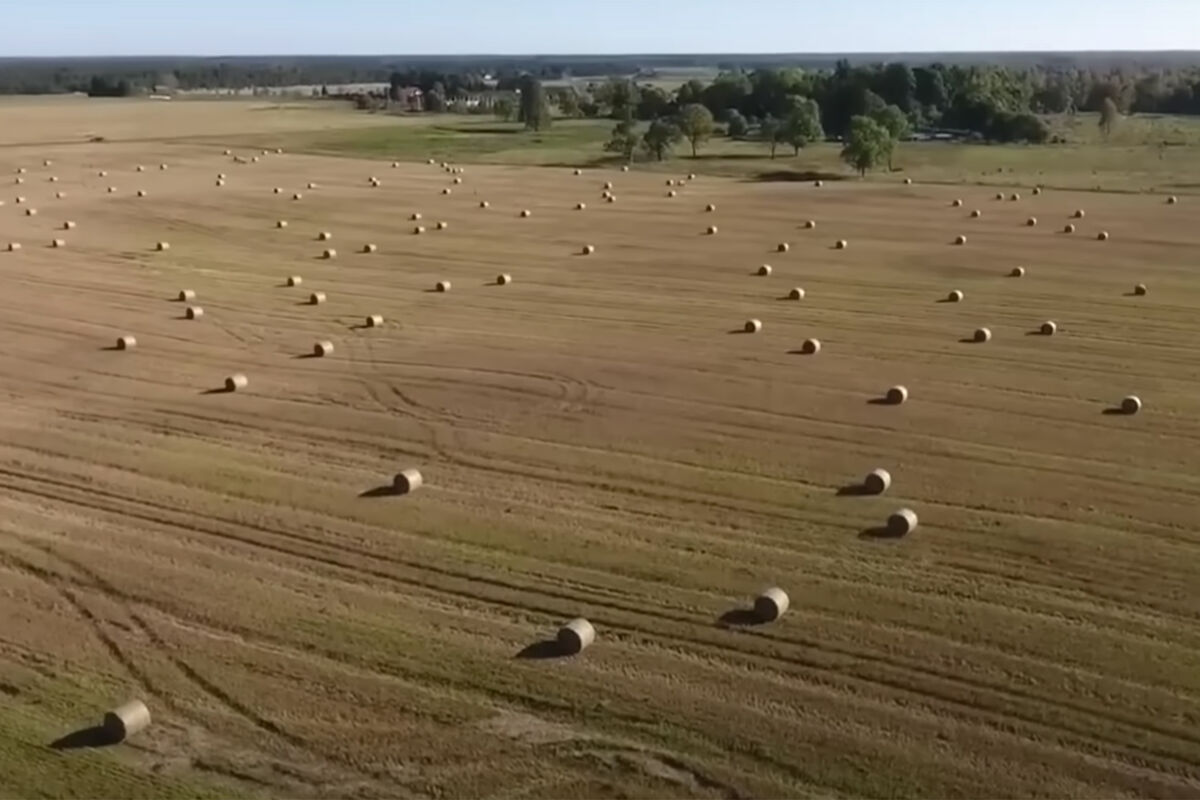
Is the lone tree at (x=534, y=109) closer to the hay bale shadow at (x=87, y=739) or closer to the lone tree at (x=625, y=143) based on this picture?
the lone tree at (x=625, y=143)

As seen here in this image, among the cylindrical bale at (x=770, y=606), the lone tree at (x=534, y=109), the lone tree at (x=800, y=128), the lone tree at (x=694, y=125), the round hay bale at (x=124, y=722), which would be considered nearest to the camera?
the round hay bale at (x=124, y=722)

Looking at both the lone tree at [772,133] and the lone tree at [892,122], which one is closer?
the lone tree at [892,122]

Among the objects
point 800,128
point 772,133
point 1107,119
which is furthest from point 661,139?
point 1107,119

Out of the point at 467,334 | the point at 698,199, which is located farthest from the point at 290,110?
the point at 467,334

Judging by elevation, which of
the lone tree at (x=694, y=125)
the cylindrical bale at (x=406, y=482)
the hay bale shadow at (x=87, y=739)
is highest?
the lone tree at (x=694, y=125)

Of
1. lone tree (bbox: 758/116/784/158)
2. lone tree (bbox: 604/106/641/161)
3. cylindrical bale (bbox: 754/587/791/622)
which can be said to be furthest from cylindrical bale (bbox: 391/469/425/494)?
lone tree (bbox: 758/116/784/158)

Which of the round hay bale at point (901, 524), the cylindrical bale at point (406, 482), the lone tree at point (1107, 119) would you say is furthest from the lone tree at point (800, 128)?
the round hay bale at point (901, 524)

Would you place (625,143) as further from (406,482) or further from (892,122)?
(406,482)
